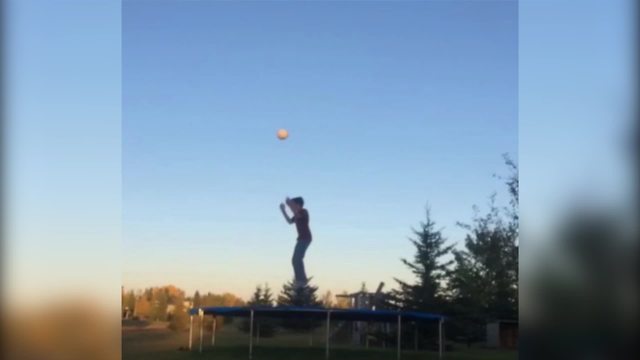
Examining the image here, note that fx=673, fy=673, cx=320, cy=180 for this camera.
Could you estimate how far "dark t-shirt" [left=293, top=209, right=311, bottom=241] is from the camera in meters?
8.76

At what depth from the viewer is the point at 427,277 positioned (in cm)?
1055

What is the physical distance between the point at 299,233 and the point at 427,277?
2.71 m

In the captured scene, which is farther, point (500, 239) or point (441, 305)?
point (441, 305)

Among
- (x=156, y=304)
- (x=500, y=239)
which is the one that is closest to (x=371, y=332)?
(x=500, y=239)

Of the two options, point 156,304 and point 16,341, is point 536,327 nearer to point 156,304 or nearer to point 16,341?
point 16,341

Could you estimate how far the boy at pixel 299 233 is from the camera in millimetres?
8773

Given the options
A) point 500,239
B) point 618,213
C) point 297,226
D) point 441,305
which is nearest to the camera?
point 618,213

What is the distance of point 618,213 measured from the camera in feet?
3.49

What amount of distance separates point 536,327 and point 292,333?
8763 millimetres

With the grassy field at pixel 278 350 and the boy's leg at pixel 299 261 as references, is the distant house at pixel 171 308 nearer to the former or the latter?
the grassy field at pixel 278 350

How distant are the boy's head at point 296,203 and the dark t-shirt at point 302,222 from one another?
67 millimetres

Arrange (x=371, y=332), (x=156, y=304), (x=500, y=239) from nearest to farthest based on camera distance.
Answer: (x=156, y=304) < (x=500, y=239) < (x=371, y=332)

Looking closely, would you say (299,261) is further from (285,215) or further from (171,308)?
(171,308)

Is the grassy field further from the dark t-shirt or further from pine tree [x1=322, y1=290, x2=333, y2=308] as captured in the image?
the dark t-shirt
